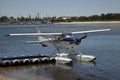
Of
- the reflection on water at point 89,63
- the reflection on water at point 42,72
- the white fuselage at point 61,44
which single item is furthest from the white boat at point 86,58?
the reflection on water at point 42,72

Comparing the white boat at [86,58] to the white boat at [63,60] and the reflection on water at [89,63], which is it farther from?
the white boat at [63,60]

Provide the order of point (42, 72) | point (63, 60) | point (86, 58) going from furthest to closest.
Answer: point (86, 58), point (63, 60), point (42, 72)

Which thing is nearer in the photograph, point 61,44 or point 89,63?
point 89,63

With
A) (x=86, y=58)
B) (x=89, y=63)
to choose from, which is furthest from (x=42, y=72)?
(x=86, y=58)

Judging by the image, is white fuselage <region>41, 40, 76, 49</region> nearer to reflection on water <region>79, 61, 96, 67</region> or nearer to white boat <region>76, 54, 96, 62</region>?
white boat <region>76, 54, 96, 62</region>

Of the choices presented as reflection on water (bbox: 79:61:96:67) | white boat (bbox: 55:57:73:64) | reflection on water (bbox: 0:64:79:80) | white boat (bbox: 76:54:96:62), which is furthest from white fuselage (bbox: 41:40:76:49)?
reflection on water (bbox: 0:64:79:80)

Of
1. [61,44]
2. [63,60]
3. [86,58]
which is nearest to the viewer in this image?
[63,60]

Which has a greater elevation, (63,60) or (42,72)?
(63,60)

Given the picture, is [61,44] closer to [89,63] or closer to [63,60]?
[63,60]

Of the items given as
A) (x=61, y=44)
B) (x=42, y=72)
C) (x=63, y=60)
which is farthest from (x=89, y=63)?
(x=42, y=72)

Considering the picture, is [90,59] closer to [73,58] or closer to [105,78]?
[73,58]

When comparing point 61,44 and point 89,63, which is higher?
point 61,44

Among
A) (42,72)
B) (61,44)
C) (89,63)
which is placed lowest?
(42,72)

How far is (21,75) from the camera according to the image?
19.0 m
